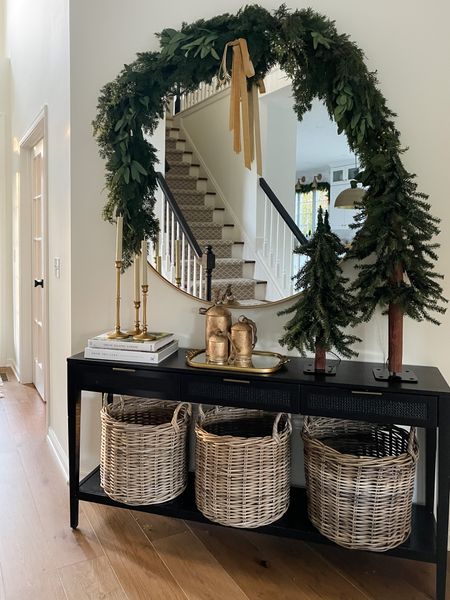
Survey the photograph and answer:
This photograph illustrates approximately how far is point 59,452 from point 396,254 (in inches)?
82.9

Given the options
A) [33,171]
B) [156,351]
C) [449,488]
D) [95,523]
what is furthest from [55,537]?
[33,171]

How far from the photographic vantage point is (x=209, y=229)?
2.31 m

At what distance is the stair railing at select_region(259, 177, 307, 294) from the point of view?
7.09 ft

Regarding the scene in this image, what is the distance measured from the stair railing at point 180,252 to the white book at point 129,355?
35cm

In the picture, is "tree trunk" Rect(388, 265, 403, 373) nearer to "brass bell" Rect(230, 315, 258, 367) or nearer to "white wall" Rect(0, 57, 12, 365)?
"brass bell" Rect(230, 315, 258, 367)

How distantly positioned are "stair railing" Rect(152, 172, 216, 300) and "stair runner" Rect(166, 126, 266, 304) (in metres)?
0.03

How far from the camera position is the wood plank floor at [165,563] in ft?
5.99

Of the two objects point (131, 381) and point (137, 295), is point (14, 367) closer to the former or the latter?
point (137, 295)

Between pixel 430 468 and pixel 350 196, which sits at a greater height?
pixel 350 196

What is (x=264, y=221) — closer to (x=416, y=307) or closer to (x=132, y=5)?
(x=416, y=307)

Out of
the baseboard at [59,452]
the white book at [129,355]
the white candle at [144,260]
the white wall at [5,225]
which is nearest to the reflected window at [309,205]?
the white candle at [144,260]

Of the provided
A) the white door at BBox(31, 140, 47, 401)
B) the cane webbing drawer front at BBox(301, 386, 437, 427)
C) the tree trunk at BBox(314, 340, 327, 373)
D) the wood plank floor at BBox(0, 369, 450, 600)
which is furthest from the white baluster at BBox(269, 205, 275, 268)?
the white door at BBox(31, 140, 47, 401)

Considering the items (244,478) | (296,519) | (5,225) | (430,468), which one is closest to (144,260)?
(244,478)

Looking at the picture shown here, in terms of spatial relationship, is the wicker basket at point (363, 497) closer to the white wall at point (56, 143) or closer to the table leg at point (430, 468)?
the table leg at point (430, 468)
